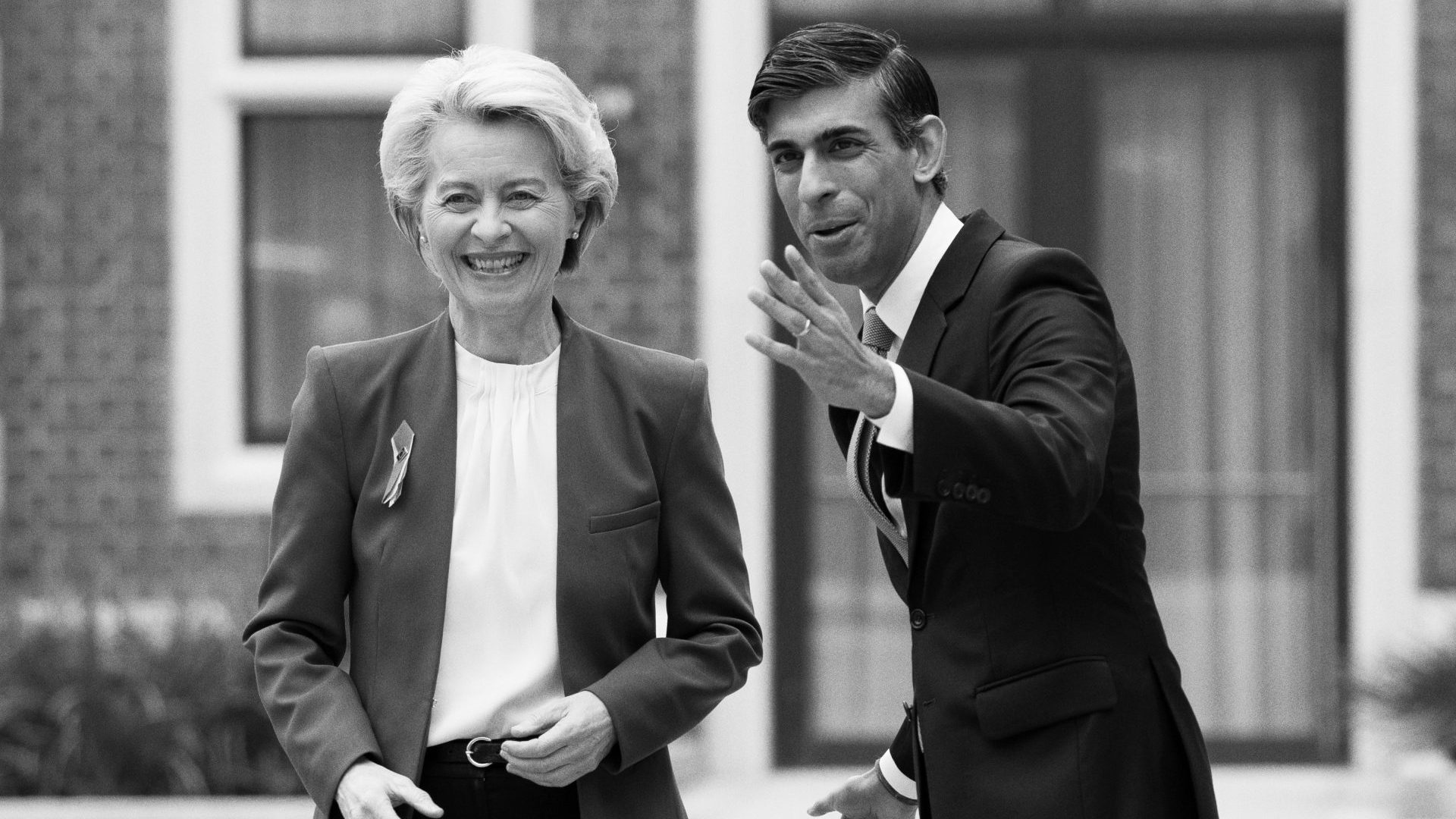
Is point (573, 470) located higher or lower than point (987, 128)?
lower

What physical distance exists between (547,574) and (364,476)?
0.29 m

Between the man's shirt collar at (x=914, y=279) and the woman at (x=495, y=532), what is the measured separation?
32 centimetres

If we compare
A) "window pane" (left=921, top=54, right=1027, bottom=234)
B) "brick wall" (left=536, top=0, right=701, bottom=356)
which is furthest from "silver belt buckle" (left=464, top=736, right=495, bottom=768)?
"window pane" (left=921, top=54, right=1027, bottom=234)

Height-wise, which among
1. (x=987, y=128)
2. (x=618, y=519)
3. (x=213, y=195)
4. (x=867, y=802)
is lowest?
(x=867, y=802)

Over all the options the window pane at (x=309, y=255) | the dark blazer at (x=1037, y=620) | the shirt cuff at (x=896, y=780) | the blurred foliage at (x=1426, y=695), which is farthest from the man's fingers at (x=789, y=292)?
the window pane at (x=309, y=255)

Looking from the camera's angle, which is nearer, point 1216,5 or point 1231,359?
Result: point 1216,5

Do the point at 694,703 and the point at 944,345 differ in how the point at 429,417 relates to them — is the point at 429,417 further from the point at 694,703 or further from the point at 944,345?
the point at 944,345

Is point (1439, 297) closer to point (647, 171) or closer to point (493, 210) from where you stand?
point (647, 171)

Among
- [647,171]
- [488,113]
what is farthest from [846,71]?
[647,171]

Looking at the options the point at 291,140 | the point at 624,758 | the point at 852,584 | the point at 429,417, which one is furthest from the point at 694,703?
the point at 291,140

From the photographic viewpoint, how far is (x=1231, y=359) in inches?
321

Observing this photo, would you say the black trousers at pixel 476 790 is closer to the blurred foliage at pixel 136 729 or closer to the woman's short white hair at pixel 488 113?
the woman's short white hair at pixel 488 113

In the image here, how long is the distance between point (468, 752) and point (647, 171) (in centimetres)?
572

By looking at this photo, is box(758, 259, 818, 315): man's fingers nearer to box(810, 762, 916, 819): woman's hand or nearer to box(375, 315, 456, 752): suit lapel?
box(375, 315, 456, 752): suit lapel
